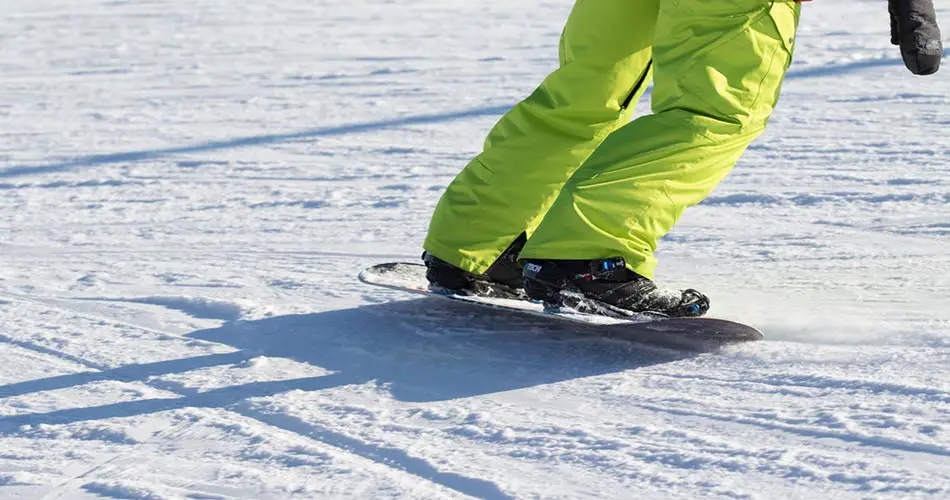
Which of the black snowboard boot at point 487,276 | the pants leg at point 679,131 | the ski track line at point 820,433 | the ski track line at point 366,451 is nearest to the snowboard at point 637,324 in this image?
the black snowboard boot at point 487,276

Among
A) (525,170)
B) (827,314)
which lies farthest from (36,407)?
(827,314)

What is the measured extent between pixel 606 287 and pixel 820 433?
0.64m

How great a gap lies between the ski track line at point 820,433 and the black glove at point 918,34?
77cm

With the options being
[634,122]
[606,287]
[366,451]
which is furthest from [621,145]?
[366,451]

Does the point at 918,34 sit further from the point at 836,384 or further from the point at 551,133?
the point at 551,133

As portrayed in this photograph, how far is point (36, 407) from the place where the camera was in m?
2.56

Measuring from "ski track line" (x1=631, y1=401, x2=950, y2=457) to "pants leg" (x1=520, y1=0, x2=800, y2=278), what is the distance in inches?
16.8

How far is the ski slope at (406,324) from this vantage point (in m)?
2.18

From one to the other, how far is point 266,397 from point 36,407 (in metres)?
0.47

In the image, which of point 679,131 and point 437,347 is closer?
point 679,131

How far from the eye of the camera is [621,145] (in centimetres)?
266

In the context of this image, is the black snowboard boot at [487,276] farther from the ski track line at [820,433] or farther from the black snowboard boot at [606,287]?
the ski track line at [820,433]

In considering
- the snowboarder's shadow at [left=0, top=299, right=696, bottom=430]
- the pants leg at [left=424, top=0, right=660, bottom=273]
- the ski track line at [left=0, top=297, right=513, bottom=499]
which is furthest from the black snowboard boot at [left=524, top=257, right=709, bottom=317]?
the ski track line at [left=0, top=297, right=513, bottom=499]

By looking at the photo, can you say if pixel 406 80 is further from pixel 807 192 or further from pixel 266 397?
→ pixel 266 397
